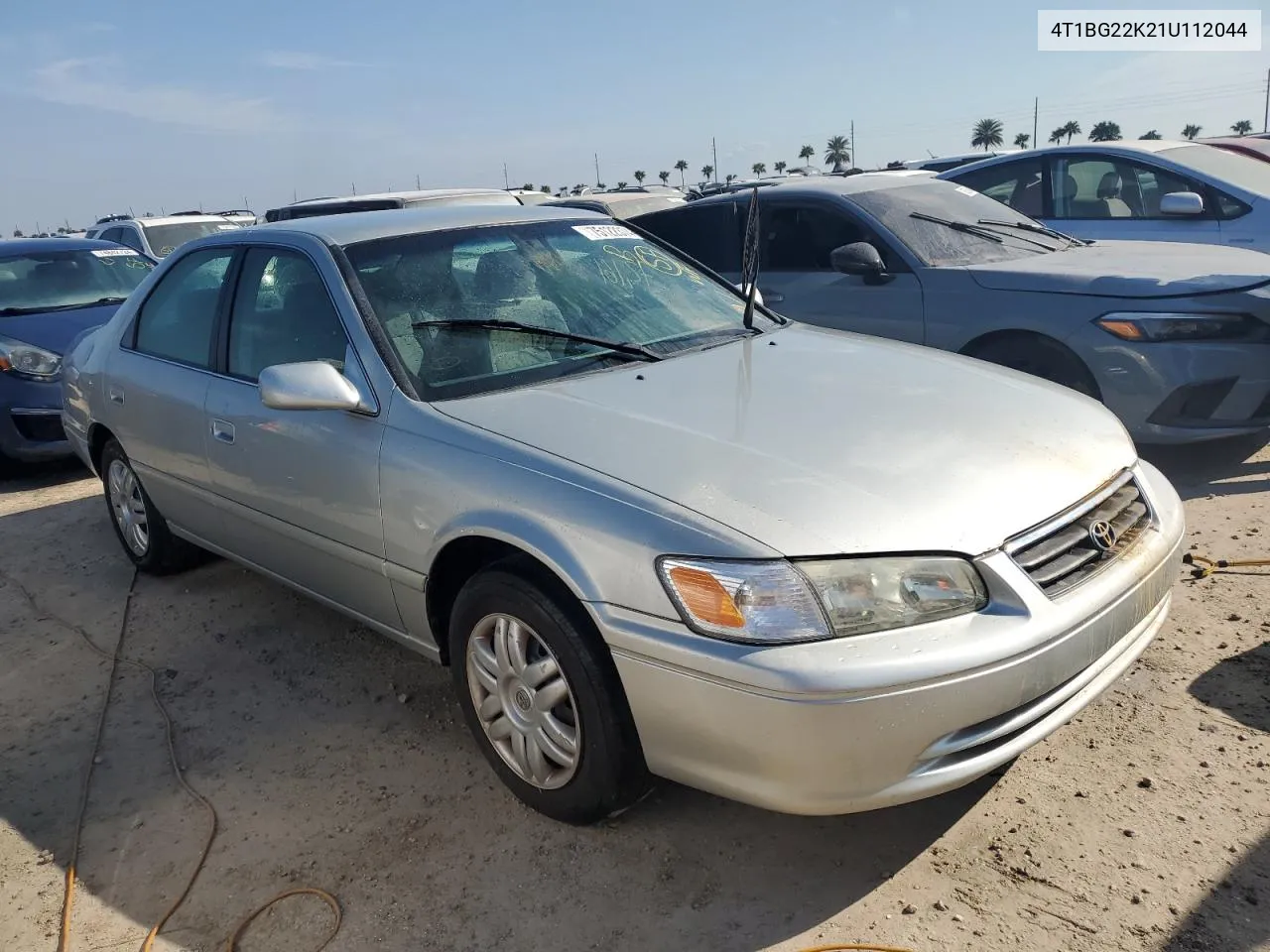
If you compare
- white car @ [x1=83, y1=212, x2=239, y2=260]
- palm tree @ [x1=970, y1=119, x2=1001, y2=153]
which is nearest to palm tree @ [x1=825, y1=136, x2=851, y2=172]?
palm tree @ [x1=970, y1=119, x2=1001, y2=153]

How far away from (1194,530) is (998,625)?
8.76 ft

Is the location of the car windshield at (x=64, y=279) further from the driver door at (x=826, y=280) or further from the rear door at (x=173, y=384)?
the driver door at (x=826, y=280)

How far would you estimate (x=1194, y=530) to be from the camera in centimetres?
439

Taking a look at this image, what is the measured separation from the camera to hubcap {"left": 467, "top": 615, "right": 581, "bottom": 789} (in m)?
2.64

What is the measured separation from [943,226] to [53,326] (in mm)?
5902

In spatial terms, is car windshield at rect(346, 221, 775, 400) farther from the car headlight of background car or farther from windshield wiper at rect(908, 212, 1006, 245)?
windshield wiper at rect(908, 212, 1006, 245)

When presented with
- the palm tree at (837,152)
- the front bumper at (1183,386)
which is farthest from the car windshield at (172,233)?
the palm tree at (837,152)

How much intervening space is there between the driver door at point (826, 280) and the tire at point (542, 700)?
3.11m

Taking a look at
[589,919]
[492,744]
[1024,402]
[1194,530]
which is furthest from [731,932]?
[1194,530]

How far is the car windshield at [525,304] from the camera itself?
3162 millimetres

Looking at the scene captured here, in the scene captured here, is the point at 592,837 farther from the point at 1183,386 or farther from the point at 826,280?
the point at 826,280

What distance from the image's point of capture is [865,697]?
2.12 meters

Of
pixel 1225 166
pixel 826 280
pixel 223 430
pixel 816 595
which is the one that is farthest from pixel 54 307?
pixel 1225 166

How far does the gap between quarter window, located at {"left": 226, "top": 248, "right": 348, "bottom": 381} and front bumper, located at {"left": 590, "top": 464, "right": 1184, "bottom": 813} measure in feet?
5.07
